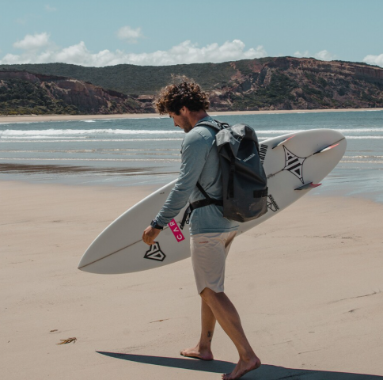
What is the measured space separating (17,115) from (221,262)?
60121 mm

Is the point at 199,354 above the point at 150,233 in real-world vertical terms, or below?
below

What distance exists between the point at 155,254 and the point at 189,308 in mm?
446

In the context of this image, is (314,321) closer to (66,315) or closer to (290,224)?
(66,315)

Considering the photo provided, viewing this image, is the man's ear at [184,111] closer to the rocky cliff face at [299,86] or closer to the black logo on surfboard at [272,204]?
the black logo on surfboard at [272,204]

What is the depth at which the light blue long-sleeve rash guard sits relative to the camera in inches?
87.8

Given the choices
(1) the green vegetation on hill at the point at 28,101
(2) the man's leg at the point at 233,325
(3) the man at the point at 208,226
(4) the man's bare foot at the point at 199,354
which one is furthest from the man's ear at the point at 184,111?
(1) the green vegetation on hill at the point at 28,101

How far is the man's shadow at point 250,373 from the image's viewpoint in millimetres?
2365

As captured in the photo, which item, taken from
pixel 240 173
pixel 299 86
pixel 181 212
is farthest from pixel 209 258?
pixel 299 86

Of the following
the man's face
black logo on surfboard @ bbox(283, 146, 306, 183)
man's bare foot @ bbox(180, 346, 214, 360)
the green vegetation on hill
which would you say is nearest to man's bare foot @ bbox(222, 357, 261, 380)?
man's bare foot @ bbox(180, 346, 214, 360)

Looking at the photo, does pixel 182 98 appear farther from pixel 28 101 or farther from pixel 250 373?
pixel 28 101

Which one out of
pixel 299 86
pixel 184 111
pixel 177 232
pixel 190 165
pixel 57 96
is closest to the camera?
pixel 190 165

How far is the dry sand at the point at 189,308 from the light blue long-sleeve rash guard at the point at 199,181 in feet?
2.25

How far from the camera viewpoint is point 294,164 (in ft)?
13.4

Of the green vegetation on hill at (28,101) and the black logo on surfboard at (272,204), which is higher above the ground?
the green vegetation on hill at (28,101)
